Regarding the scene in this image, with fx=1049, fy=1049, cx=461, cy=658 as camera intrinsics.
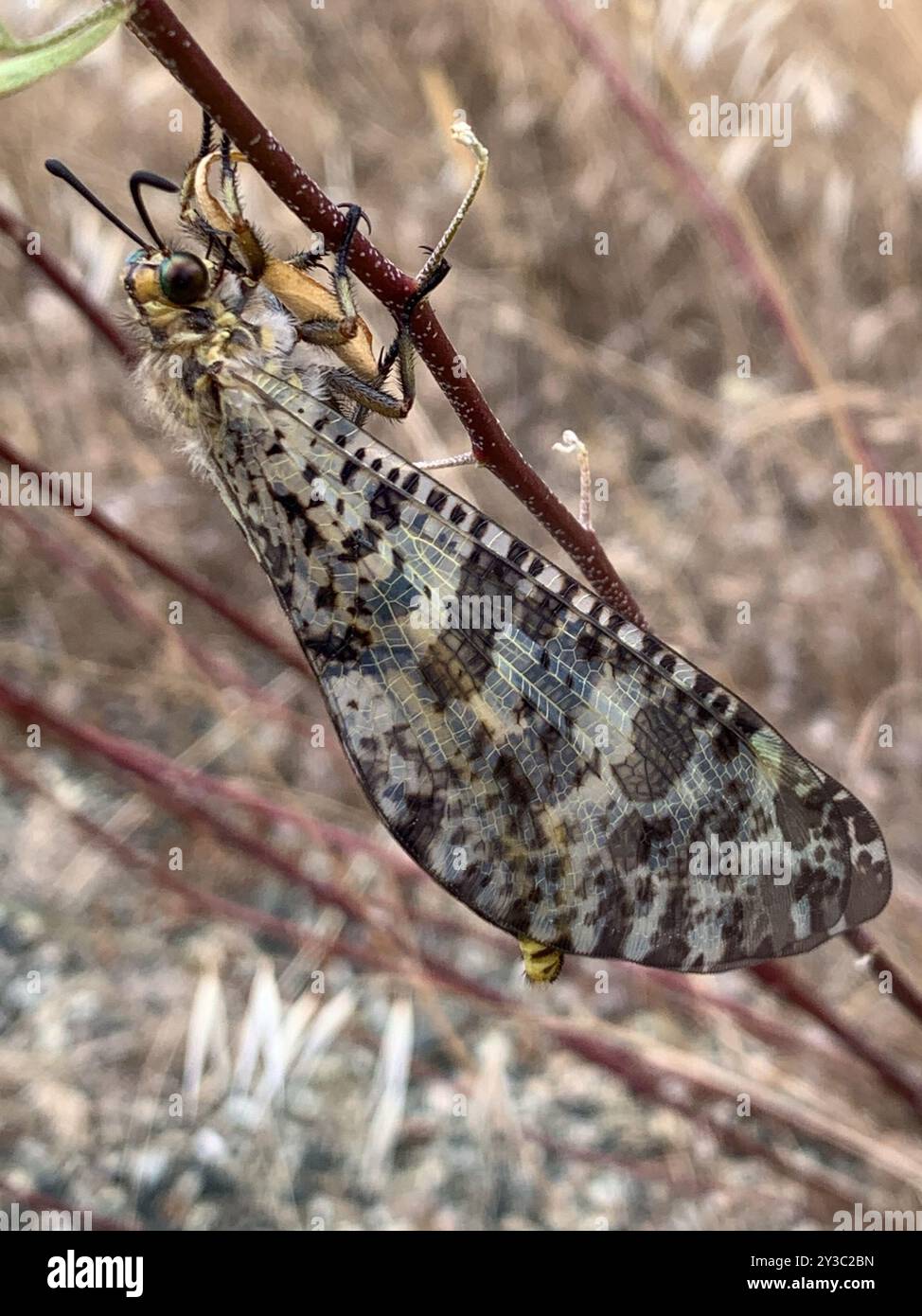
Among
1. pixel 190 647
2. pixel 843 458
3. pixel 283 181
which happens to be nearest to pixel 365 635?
pixel 283 181

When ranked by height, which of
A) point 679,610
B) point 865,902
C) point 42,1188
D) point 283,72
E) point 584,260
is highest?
point 283,72

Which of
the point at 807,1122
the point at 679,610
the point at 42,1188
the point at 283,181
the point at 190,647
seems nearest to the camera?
the point at 283,181

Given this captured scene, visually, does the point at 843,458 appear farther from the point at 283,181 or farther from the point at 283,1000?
the point at 283,181
